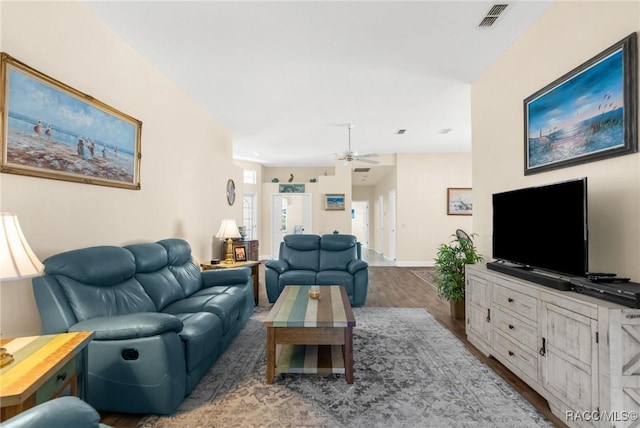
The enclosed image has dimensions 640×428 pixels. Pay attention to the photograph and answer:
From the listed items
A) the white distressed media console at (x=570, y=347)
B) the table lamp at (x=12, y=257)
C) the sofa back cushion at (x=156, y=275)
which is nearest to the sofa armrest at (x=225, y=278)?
the sofa back cushion at (x=156, y=275)

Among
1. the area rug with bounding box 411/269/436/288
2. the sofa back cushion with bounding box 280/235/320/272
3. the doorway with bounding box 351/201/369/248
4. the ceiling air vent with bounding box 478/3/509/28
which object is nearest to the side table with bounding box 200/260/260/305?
the sofa back cushion with bounding box 280/235/320/272

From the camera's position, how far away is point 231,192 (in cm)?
609

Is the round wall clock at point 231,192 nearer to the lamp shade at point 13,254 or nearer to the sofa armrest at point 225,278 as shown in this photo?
the sofa armrest at point 225,278

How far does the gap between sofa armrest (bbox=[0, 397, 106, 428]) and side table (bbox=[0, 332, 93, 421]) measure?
56 centimetres

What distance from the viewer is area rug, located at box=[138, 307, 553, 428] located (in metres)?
1.88

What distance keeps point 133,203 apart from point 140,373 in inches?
69.1

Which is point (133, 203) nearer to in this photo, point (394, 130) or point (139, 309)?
point (139, 309)

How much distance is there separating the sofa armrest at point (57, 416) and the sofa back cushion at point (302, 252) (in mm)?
3898

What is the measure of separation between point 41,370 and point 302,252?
370 cm

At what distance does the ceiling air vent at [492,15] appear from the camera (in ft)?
8.06

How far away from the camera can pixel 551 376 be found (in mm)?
1934

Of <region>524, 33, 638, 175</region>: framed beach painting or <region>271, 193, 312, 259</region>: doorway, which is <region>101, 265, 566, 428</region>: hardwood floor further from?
<region>271, 193, 312, 259</region>: doorway

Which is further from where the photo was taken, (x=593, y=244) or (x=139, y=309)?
(x=139, y=309)

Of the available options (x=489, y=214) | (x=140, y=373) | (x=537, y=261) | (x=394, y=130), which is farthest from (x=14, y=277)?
(x=394, y=130)
